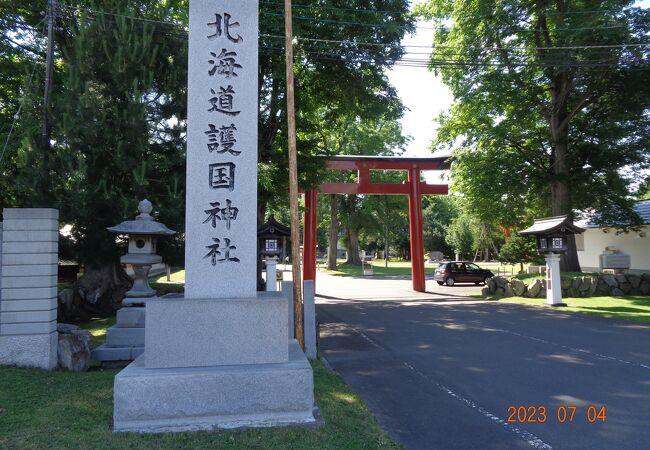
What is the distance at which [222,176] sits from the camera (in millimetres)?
5594

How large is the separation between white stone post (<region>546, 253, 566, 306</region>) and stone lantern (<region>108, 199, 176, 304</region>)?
1308 centimetres

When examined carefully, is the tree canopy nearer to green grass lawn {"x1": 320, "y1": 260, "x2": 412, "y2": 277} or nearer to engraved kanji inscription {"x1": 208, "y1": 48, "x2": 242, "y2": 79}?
engraved kanji inscription {"x1": 208, "y1": 48, "x2": 242, "y2": 79}

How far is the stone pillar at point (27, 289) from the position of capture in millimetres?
6730

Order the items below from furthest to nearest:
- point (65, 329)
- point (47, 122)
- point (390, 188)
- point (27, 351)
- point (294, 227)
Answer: point (390, 188) → point (47, 122) → point (294, 227) → point (65, 329) → point (27, 351)

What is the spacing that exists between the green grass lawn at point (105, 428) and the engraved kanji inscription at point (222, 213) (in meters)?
2.43

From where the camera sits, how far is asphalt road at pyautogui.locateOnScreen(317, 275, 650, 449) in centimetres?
465

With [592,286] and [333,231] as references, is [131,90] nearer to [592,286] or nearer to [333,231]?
[592,286]

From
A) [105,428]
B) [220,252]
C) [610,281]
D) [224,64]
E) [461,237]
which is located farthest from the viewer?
[461,237]

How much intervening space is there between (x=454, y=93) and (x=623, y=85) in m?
6.80

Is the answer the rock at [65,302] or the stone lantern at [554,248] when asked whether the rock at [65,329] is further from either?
the stone lantern at [554,248]

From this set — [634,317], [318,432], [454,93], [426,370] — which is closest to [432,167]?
[454,93]

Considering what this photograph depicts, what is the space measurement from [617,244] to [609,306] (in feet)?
42.4

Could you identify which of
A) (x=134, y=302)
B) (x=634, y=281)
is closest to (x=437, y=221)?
(x=634, y=281)

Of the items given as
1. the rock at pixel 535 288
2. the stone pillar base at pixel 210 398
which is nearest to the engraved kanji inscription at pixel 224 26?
the stone pillar base at pixel 210 398
